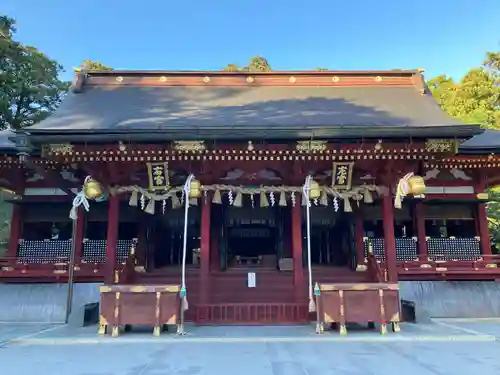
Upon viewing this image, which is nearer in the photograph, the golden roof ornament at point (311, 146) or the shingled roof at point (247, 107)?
the shingled roof at point (247, 107)

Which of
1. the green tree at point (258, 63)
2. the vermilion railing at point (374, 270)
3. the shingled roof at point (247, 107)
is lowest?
the vermilion railing at point (374, 270)

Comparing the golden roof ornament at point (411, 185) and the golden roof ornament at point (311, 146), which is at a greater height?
the golden roof ornament at point (311, 146)

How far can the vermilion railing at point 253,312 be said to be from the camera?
815 cm

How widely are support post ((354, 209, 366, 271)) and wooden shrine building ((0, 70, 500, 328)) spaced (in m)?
0.06

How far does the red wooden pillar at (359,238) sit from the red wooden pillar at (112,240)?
6372 millimetres

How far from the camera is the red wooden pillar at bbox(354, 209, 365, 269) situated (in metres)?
10.4

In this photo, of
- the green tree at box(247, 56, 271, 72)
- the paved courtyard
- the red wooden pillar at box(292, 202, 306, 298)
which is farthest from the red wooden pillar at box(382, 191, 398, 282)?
the green tree at box(247, 56, 271, 72)

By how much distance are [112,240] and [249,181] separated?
354 cm

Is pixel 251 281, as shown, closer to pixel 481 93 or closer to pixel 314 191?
pixel 314 191

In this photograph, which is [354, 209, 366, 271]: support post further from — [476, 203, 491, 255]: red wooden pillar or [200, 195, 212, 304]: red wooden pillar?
[200, 195, 212, 304]: red wooden pillar

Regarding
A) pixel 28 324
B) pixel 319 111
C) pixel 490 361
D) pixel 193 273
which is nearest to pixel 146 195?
pixel 193 273

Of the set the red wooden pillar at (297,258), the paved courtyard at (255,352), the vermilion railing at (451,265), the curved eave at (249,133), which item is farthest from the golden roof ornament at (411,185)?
the vermilion railing at (451,265)

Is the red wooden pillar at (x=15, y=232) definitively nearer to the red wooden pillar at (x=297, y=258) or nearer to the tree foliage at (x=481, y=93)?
the red wooden pillar at (x=297, y=258)

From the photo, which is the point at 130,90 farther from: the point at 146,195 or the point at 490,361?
the point at 490,361
